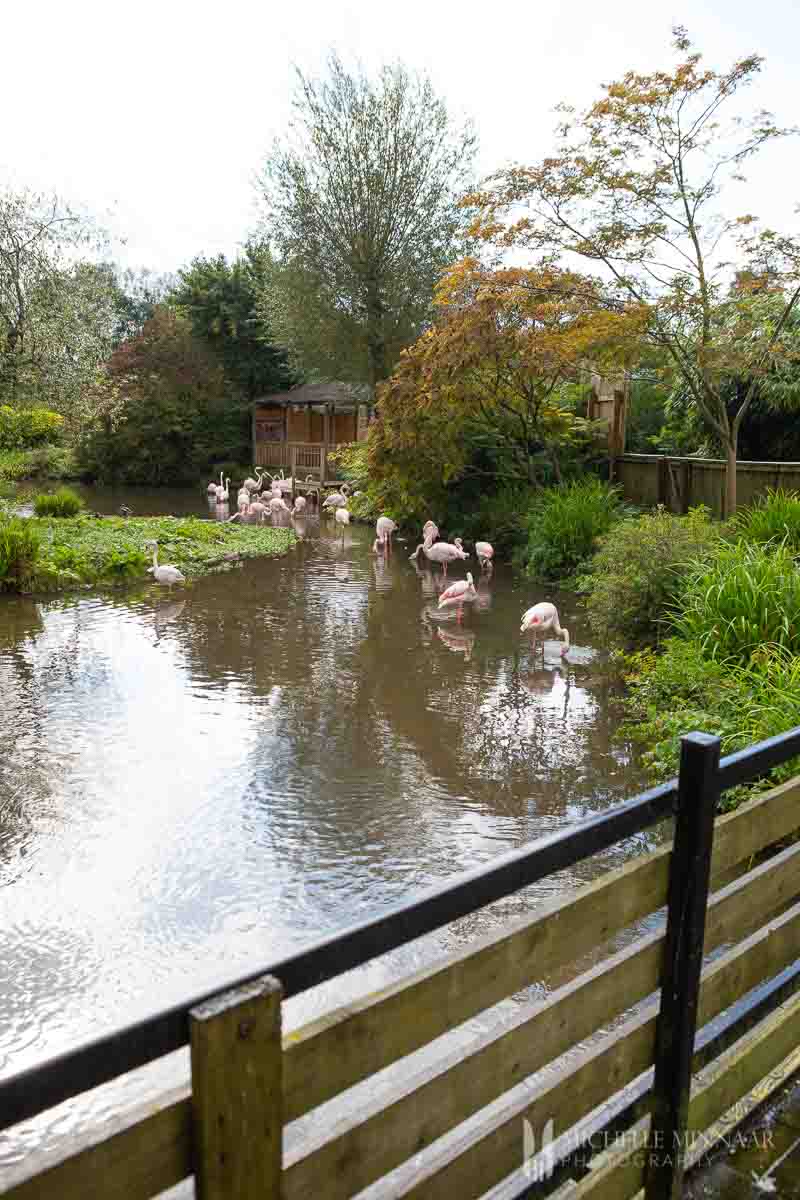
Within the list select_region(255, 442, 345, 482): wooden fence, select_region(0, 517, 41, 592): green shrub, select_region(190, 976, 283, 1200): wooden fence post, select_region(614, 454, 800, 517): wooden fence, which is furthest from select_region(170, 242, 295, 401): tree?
select_region(190, 976, 283, 1200): wooden fence post

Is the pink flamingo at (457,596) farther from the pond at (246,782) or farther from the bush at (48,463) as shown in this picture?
the bush at (48,463)

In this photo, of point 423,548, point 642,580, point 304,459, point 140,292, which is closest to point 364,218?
point 304,459

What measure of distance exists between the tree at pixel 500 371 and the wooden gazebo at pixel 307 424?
9024 millimetres

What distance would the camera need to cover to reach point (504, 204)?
37.9 ft

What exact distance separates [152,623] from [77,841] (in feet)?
17.6

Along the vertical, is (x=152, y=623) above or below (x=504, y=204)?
below

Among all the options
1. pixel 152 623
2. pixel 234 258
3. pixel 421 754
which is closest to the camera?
pixel 421 754

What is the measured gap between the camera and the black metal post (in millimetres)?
1849

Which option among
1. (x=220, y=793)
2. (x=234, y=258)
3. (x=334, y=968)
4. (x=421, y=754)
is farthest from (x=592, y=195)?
(x=234, y=258)

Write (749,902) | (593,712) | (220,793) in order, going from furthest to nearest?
(593,712), (220,793), (749,902)

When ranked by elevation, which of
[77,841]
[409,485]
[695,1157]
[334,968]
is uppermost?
[409,485]

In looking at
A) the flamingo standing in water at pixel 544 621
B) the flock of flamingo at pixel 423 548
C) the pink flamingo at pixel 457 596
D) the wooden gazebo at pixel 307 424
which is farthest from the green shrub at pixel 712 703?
the wooden gazebo at pixel 307 424

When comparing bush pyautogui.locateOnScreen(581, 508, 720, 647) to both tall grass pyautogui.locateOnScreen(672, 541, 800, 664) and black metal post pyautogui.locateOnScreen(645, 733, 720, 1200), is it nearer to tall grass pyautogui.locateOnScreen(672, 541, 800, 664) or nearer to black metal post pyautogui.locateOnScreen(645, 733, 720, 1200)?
tall grass pyautogui.locateOnScreen(672, 541, 800, 664)

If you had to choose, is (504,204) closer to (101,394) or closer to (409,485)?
(409,485)
